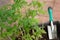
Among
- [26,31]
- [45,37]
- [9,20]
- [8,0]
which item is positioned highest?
[8,0]

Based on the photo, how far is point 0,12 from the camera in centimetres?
124

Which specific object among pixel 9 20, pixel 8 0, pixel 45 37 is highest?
pixel 8 0

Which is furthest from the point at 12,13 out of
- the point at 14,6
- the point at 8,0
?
the point at 8,0

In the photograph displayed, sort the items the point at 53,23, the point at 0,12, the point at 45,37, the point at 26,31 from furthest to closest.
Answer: the point at 53,23 < the point at 45,37 < the point at 26,31 < the point at 0,12

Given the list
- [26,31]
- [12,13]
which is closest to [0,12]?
[12,13]

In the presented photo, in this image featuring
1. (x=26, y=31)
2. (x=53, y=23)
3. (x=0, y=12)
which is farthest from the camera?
(x=53, y=23)

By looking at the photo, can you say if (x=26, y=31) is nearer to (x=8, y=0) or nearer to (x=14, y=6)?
(x=14, y=6)

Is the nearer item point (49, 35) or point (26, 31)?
point (26, 31)

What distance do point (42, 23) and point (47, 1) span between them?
8.7 inches

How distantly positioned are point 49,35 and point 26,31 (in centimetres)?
36

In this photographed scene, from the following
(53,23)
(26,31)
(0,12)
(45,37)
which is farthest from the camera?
(53,23)

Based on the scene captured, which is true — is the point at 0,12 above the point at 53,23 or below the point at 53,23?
above

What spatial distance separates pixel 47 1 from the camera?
1.88 meters

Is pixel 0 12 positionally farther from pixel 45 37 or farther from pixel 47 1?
pixel 47 1
